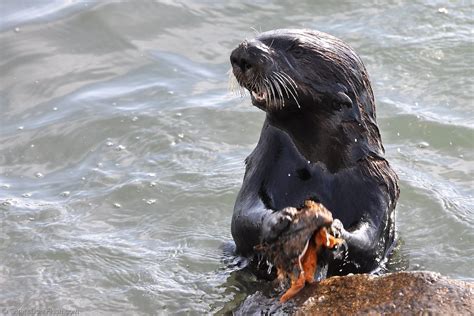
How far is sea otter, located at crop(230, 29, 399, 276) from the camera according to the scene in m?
5.22

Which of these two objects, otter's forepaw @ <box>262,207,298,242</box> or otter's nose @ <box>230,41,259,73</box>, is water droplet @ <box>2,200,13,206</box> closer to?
otter's nose @ <box>230,41,259,73</box>

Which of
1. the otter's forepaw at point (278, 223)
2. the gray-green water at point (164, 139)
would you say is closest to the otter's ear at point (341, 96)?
the otter's forepaw at point (278, 223)

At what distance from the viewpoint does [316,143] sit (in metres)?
5.42

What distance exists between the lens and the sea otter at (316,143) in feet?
17.1

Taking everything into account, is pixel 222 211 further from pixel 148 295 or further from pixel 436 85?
pixel 436 85

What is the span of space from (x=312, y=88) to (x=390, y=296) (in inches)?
53.7

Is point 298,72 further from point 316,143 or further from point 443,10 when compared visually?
point 443,10

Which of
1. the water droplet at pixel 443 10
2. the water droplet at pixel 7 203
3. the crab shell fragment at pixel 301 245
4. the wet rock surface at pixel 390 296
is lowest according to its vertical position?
the water droplet at pixel 7 203

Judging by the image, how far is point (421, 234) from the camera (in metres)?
6.79

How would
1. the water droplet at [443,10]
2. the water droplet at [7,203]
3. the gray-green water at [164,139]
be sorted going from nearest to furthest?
the gray-green water at [164,139]
the water droplet at [7,203]
the water droplet at [443,10]

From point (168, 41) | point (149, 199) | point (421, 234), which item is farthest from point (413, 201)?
point (168, 41)

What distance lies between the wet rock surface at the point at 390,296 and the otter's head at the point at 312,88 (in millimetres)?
994

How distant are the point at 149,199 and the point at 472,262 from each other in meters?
2.60

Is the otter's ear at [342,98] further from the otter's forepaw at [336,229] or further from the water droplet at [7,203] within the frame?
the water droplet at [7,203]
